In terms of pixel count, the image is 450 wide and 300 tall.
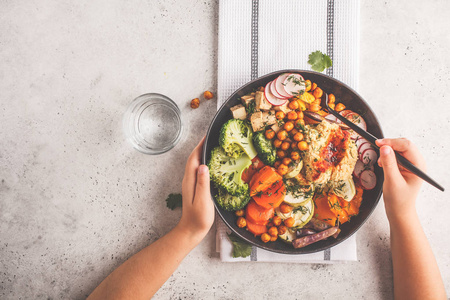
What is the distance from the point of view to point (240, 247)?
1.60 metres

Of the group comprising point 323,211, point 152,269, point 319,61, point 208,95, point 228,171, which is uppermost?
point 319,61

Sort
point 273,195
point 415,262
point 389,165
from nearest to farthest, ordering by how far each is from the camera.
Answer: point 389,165
point 273,195
point 415,262

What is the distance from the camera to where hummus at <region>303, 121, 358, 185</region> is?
55.9 inches

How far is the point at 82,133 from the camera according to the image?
176 cm

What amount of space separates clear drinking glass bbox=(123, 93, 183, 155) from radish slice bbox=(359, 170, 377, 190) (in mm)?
981

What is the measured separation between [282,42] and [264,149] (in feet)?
2.09

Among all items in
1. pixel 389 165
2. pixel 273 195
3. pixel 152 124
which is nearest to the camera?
pixel 389 165

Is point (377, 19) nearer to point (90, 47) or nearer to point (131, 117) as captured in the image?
point (131, 117)

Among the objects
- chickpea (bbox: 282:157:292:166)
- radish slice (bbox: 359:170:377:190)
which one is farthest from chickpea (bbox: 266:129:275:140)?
radish slice (bbox: 359:170:377:190)

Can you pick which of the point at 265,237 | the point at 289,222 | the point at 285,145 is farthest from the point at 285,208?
the point at 285,145

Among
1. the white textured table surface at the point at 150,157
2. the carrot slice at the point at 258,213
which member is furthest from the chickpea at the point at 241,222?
the white textured table surface at the point at 150,157

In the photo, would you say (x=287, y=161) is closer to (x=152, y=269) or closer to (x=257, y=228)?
(x=257, y=228)

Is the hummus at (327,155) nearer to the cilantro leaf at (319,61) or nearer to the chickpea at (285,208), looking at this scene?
the chickpea at (285,208)

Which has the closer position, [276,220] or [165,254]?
[276,220]
